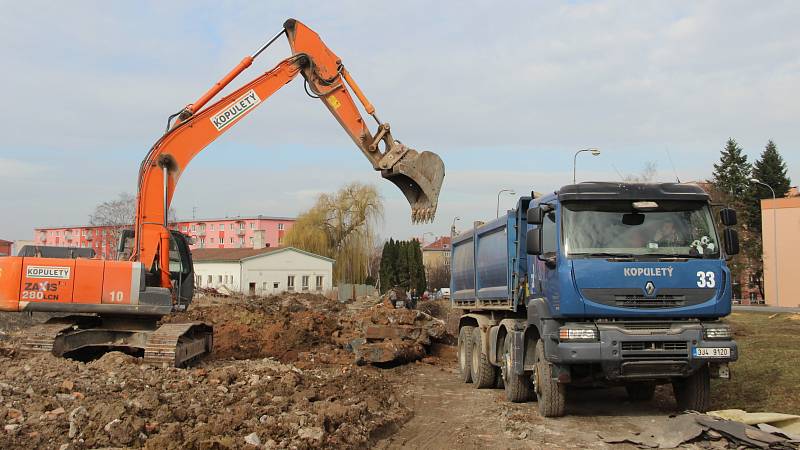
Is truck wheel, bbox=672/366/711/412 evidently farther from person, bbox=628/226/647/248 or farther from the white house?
the white house

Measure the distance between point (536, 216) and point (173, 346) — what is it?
249 inches

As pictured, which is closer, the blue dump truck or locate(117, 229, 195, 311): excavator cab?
the blue dump truck

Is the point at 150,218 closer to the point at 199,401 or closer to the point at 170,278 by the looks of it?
the point at 170,278

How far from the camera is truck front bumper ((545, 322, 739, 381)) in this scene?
901 cm

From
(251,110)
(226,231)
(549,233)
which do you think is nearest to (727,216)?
(549,233)

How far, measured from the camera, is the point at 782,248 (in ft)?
194

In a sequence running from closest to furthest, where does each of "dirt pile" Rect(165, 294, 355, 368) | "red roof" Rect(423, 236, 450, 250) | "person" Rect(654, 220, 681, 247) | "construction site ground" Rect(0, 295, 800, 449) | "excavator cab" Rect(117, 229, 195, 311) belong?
"construction site ground" Rect(0, 295, 800, 449) < "person" Rect(654, 220, 681, 247) < "excavator cab" Rect(117, 229, 195, 311) < "dirt pile" Rect(165, 294, 355, 368) < "red roof" Rect(423, 236, 450, 250)

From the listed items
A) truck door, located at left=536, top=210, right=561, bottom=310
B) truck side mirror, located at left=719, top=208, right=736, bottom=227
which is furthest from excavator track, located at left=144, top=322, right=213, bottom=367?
truck side mirror, located at left=719, top=208, right=736, bottom=227

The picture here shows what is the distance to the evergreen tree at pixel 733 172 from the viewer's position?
239ft

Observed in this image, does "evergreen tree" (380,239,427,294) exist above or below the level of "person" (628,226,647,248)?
above

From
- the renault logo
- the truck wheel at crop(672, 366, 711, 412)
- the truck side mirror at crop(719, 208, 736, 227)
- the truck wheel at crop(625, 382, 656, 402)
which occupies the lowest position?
the truck wheel at crop(625, 382, 656, 402)

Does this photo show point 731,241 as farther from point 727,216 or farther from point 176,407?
point 176,407

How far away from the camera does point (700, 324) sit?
30.3 ft

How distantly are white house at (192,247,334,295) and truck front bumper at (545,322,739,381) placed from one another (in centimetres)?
5880
